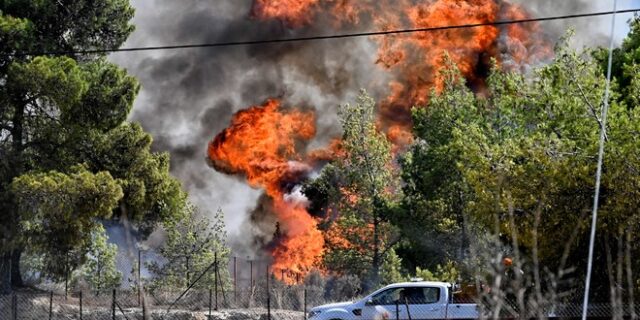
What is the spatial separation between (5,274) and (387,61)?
116ft

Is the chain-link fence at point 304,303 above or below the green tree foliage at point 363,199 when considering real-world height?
below

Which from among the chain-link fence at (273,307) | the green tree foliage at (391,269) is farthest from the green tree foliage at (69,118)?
the green tree foliage at (391,269)

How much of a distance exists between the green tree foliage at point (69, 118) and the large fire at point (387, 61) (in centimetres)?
2222

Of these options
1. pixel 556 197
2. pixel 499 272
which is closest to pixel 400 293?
pixel 556 197

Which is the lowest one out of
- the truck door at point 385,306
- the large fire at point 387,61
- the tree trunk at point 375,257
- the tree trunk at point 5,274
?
the truck door at point 385,306

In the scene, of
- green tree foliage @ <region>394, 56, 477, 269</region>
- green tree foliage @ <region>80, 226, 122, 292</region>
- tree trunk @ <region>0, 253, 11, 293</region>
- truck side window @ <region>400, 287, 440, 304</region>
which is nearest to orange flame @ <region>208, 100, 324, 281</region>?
green tree foliage @ <region>80, 226, 122, 292</region>

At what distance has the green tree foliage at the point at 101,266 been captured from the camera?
48688 mm

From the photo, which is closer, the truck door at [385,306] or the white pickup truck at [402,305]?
the white pickup truck at [402,305]

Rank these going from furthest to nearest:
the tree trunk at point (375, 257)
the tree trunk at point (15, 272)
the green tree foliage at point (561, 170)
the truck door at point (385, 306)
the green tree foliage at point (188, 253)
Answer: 1. the green tree foliage at point (188, 253)
2. the tree trunk at point (375, 257)
3. the tree trunk at point (15, 272)
4. the truck door at point (385, 306)
5. the green tree foliage at point (561, 170)

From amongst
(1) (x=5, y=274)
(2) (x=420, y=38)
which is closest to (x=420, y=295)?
(1) (x=5, y=274)

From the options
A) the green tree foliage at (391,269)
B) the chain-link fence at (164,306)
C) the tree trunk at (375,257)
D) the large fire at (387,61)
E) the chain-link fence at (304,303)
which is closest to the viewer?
the chain-link fence at (304,303)

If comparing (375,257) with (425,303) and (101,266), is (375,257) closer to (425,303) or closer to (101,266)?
(101,266)

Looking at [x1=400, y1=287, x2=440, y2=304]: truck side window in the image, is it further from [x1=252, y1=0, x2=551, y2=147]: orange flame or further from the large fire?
[x1=252, y1=0, x2=551, y2=147]: orange flame

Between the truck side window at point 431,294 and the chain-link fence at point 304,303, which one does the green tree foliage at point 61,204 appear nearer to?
the chain-link fence at point 304,303
